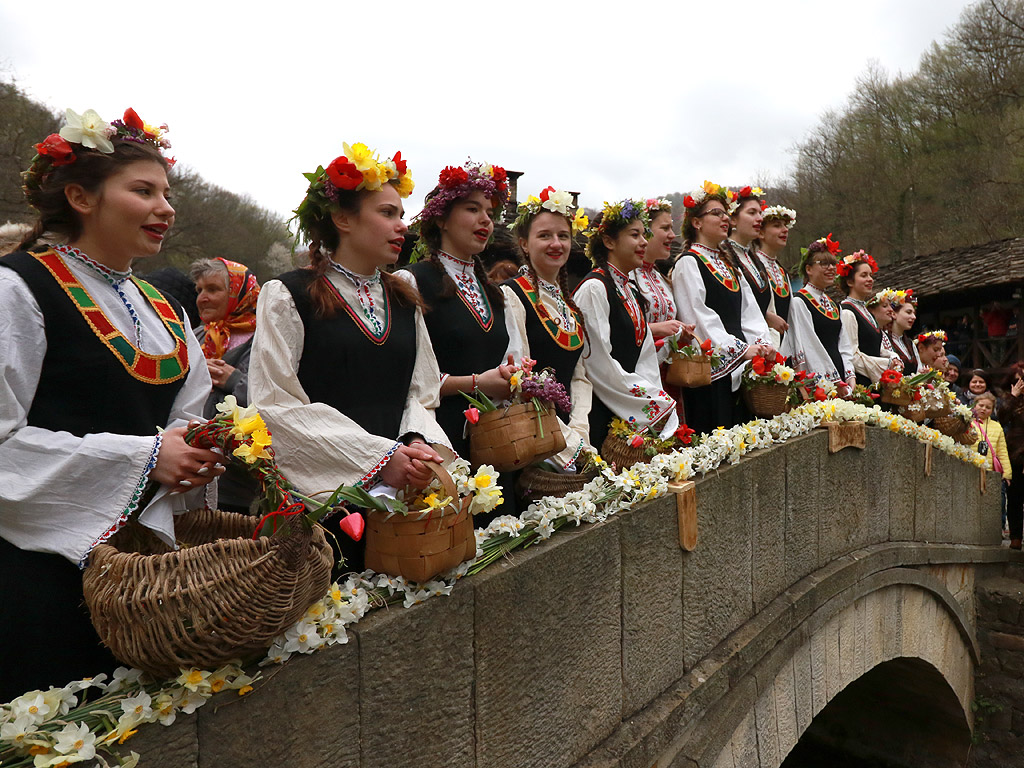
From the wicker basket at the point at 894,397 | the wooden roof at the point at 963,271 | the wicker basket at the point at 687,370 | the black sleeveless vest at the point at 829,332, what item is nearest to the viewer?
the wicker basket at the point at 687,370

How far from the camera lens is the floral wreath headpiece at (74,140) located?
5.77 feet

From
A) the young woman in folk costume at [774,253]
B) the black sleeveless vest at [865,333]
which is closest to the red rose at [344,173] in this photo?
the young woman in folk costume at [774,253]

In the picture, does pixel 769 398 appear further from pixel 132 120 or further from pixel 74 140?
pixel 74 140

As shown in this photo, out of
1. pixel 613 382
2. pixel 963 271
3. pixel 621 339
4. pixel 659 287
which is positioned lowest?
pixel 613 382

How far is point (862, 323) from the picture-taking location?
704cm

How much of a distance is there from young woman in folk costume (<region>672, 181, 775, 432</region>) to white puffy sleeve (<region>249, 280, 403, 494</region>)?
116 inches

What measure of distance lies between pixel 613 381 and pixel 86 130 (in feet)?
8.37

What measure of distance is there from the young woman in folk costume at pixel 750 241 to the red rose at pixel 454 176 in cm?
278

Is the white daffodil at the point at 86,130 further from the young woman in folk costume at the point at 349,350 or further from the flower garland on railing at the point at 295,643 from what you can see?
the flower garland on railing at the point at 295,643

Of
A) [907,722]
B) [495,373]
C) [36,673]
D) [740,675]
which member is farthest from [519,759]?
[907,722]

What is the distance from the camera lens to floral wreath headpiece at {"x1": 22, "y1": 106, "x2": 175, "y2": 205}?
1.76 m

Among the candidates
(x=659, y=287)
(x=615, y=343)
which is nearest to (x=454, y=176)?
(x=615, y=343)

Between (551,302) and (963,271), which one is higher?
(963,271)

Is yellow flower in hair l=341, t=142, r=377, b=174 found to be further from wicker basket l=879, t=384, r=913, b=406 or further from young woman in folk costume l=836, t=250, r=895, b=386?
wicker basket l=879, t=384, r=913, b=406
